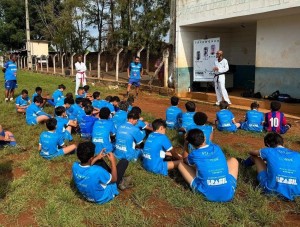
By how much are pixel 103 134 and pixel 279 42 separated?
771 centimetres

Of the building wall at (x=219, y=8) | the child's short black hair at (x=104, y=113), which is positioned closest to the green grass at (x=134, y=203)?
the child's short black hair at (x=104, y=113)

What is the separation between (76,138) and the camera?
7363mm

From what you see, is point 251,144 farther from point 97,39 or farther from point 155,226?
point 97,39

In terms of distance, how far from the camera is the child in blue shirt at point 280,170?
423 cm

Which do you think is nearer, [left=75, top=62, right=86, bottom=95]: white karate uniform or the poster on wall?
the poster on wall

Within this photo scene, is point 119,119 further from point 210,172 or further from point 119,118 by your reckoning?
point 210,172

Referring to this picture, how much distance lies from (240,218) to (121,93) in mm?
11789

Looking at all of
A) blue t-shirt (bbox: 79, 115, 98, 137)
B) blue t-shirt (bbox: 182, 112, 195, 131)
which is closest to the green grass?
blue t-shirt (bbox: 79, 115, 98, 137)

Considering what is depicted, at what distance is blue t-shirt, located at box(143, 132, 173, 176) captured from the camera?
5.09 metres

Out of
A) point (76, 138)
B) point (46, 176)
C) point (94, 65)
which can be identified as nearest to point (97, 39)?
point (94, 65)

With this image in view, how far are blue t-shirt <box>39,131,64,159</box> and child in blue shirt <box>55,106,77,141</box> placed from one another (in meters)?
0.63

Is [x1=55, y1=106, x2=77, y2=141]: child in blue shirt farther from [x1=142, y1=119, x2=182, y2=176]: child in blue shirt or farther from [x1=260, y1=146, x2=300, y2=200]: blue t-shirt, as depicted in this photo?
[x1=260, y1=146, x2=300, y2=200]: blue t-shirt

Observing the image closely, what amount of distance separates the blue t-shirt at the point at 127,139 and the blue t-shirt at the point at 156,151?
459 millimetres

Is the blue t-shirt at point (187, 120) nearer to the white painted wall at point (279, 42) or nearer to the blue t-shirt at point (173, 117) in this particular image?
the blue t-shirt at point (173, 117)
